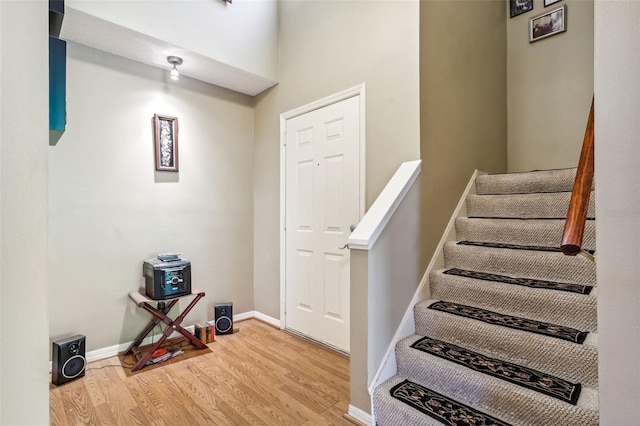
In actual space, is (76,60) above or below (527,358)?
above

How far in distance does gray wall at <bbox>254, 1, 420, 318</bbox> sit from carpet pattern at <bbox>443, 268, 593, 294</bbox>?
853 millimetres

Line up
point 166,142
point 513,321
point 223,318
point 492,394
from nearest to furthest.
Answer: point 492,394, point 513,321, point 166,142, point 223,318

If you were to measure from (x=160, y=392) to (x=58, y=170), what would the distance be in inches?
73.4

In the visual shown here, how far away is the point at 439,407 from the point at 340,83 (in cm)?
246

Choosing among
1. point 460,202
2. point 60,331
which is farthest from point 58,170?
point 460,202

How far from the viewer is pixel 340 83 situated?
276 cm

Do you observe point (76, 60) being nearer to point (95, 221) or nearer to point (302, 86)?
point (95, 221)

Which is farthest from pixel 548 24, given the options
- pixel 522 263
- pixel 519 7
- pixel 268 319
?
pixel 268 319

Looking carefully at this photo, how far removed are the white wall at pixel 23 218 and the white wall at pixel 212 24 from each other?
2037mm

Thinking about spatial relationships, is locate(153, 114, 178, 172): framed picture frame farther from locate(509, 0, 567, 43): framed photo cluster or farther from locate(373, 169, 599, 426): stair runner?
locate(509, 0, 567, 43): framed photo cluster

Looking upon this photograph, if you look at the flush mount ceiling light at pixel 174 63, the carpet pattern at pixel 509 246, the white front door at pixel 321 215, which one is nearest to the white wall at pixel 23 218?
the white front door at pixel 321 215

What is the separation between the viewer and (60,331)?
2.47 meters

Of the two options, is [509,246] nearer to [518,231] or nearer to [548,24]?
[518,231]

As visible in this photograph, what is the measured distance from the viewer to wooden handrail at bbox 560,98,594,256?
3.43 feet
